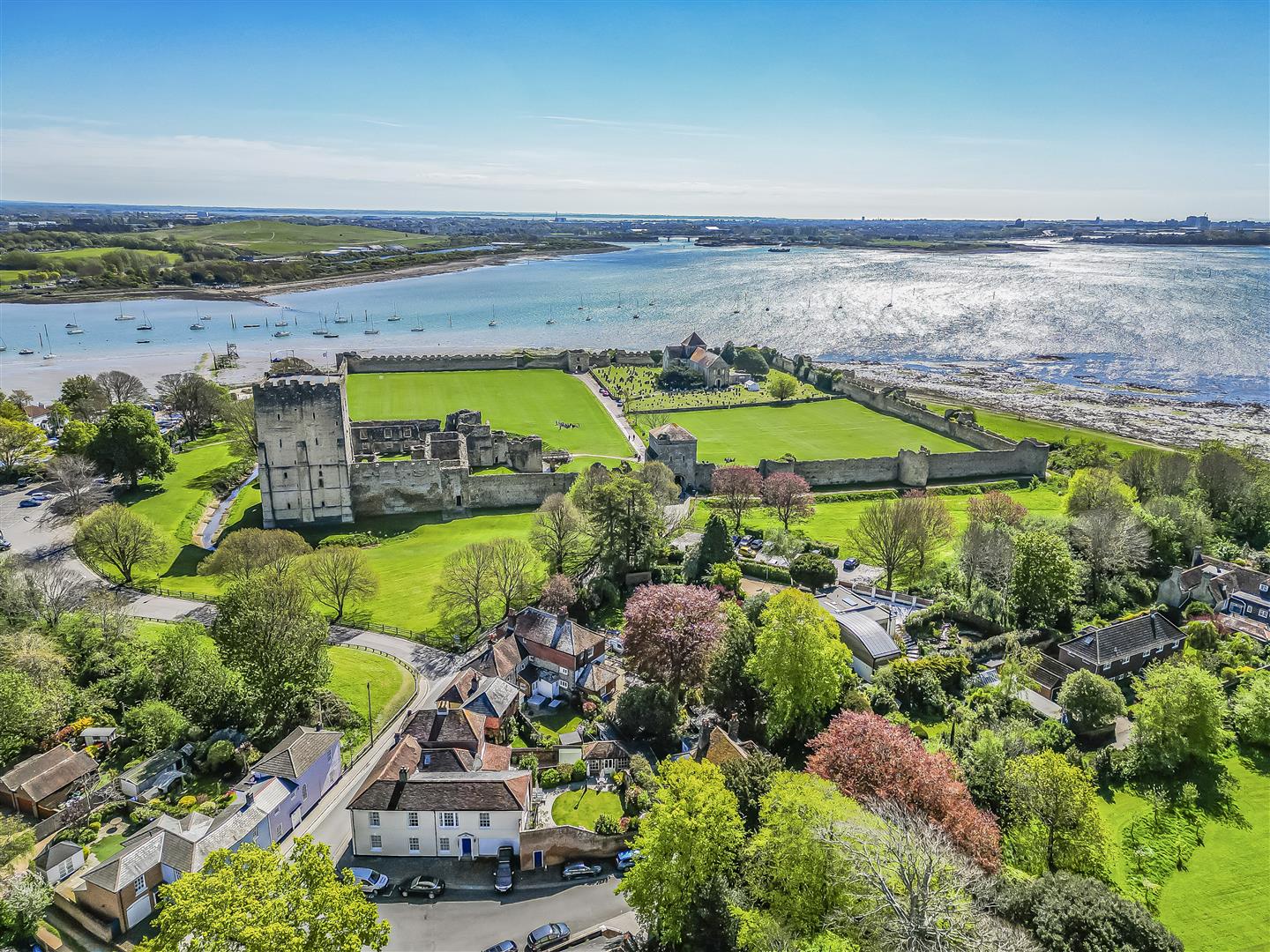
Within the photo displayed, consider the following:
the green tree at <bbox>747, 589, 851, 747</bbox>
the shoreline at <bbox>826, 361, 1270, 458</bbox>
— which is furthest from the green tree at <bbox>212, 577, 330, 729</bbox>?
the shoreline at <bbox>826, 361, 1270, 458</bbox>

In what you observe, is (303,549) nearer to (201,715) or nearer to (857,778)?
(201,715)

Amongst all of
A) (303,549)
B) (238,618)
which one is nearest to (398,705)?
(238,618)

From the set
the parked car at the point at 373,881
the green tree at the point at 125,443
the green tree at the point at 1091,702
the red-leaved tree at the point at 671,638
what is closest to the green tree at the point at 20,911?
the parked car at the point at 373,881

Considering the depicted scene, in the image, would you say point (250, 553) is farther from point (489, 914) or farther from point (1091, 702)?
point (1091, 702)

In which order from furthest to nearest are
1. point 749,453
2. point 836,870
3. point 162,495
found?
point 749,453 < point 162,495 < point 836,870

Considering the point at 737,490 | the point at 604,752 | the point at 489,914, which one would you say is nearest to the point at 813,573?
Answer: the point at 737,490

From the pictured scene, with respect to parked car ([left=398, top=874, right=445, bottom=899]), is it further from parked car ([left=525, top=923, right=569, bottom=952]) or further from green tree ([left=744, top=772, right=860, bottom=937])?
green tree ([left=744, top=772, right=860, bottom=937])

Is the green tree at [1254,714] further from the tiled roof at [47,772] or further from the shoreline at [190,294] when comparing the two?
the shoreline at [190,294]
